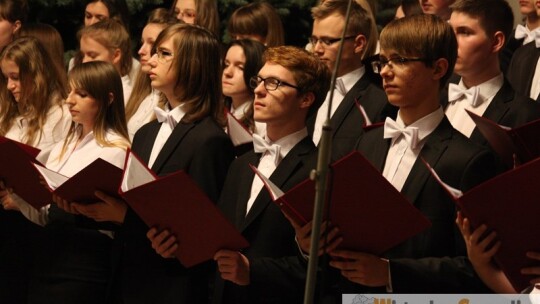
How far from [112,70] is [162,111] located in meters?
0.47

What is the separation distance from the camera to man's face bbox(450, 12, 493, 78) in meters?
4.21

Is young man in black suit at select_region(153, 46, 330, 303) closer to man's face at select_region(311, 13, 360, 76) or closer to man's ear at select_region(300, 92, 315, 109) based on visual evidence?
man's ear at select_region(300, 92, 315, 109)

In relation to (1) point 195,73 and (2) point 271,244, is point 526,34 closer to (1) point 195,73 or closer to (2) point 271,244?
(1) point 195,73

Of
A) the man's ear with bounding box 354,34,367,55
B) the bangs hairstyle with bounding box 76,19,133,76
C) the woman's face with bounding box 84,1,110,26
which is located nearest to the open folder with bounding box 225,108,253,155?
the man's ear with bounding box 354,34,367,55

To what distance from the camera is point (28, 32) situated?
18.8 feet

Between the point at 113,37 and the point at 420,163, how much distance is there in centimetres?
262

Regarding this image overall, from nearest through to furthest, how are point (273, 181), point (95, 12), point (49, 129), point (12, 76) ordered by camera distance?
1. point (273, 181)
2. point (49, 129)
3. point (12, 76)
4. point (95, 12)

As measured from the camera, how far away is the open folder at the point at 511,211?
9.63ft

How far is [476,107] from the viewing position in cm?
413

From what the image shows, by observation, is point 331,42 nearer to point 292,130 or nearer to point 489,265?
point 292,130

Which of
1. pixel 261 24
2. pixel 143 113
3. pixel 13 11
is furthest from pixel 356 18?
pixel 13 11

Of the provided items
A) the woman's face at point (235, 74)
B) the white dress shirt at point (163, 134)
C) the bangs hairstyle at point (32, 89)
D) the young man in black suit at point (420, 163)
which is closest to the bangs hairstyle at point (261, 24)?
the woman's face at point (235, 74)

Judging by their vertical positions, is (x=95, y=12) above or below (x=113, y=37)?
below

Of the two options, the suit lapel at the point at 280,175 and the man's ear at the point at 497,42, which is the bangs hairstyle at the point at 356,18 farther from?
the suit lapel at the point at 280,175
